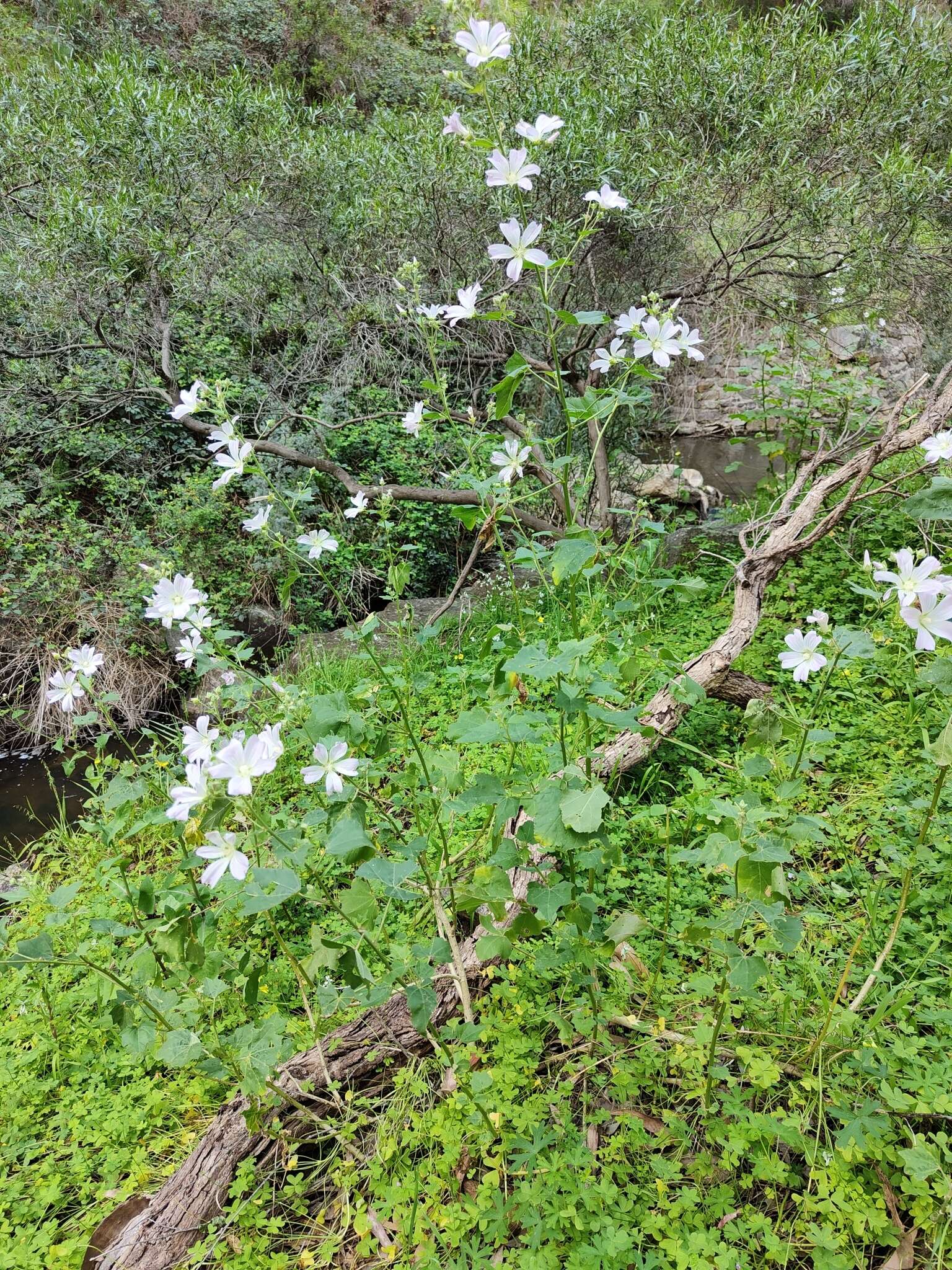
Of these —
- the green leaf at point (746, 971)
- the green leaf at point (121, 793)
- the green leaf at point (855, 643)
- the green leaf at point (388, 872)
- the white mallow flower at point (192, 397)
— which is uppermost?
the white mallow flower at point (192, 397)

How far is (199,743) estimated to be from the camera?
1.27 meters

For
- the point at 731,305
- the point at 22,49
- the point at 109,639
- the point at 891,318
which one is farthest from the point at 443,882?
the point at 22,49

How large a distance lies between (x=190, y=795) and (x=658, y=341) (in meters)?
1.32

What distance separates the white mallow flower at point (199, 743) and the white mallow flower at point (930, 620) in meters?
1.23

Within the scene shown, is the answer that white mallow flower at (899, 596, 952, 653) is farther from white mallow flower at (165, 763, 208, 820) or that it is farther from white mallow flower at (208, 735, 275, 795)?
white mallow flower at (165, 763, 208, 820)

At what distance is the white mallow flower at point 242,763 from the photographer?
108 centimetres

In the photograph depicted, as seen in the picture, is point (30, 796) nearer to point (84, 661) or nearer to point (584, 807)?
point (84, 661)

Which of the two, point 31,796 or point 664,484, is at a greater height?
point 31,796

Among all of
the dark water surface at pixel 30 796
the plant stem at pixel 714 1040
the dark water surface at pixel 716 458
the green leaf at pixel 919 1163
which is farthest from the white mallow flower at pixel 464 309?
the dark water surface at pixel 716 458

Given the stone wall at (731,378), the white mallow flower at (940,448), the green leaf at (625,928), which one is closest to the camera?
the green leaf at (625,928)

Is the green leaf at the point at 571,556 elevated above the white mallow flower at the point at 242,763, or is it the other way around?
the green leaf at the point at 571,556

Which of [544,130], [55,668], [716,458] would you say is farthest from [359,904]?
[716,458]

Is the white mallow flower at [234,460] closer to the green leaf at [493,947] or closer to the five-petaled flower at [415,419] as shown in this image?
the five-petaled flower at [415,419]

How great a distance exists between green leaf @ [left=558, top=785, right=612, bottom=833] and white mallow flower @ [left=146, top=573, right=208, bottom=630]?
0.99 metres
